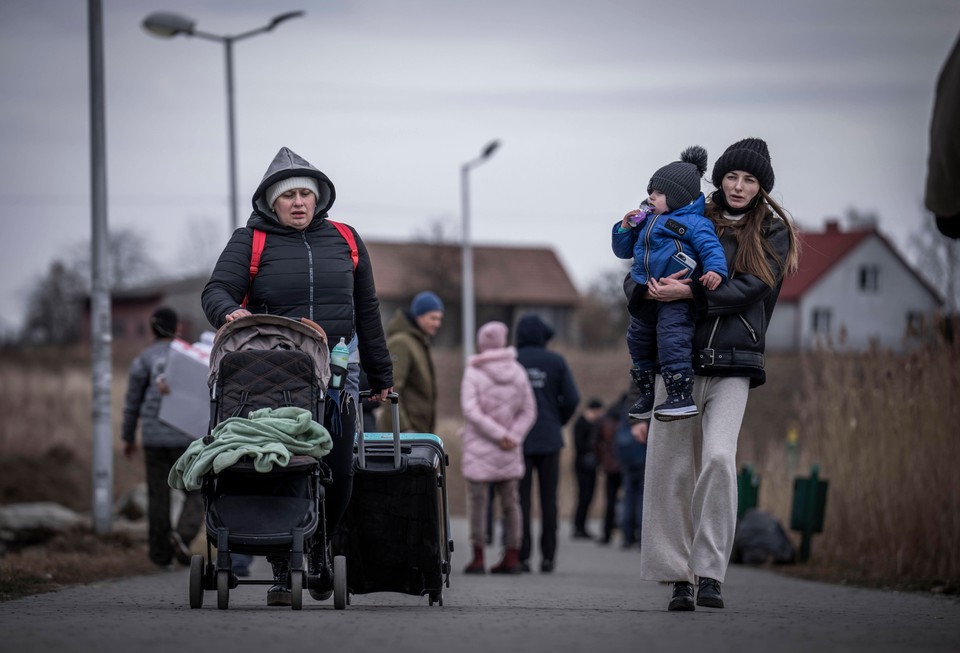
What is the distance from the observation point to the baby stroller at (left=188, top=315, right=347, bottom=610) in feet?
23.3

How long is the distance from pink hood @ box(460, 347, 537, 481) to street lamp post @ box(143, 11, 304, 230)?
12281mm

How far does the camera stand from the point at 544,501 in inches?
Answer: 550

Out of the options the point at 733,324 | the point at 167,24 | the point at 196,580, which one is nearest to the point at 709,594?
the point at 733,324

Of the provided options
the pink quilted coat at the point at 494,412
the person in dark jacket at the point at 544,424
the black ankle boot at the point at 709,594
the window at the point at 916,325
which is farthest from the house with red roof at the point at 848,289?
the black ankle boot at the point at 709,594

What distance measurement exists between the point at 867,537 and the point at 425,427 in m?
3.61

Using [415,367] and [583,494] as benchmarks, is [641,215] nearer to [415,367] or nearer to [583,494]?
[415,367]

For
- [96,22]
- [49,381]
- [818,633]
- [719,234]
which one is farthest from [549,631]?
[49,381]

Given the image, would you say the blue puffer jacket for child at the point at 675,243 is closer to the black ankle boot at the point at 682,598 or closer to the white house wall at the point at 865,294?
the black ankle boot at the point at 682,598

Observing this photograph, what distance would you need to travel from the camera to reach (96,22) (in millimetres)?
15602

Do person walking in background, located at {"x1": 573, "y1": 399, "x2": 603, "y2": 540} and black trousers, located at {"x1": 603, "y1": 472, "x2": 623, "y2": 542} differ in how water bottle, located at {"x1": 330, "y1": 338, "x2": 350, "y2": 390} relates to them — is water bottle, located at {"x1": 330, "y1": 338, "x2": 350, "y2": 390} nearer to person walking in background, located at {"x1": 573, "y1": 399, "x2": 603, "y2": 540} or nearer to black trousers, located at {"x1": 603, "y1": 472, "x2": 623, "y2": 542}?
black trousers, located at {"x1": 603, "y1": 472, "x2": 623, "y2": 542}

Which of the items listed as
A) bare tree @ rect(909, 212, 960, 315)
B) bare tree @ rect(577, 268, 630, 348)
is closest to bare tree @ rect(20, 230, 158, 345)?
bare tree @ rect(577, 268, 630, 348)

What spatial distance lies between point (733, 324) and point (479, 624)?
213 cm

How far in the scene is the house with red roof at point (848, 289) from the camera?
276 feet

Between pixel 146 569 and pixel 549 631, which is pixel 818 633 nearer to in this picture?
pixel 549 631
